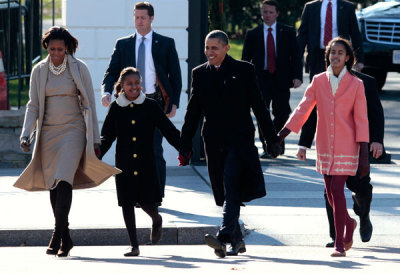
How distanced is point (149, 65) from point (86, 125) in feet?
6.51

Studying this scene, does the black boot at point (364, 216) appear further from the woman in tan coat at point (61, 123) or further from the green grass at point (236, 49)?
the green grass at point (236, 49)

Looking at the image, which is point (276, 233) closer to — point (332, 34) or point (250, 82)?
point (250, 82)

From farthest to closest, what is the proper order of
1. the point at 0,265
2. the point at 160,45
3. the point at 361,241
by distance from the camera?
1. the point at 160,45
2. the point at 361,241
3. the point at 0,265

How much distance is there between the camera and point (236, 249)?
26.7 ft

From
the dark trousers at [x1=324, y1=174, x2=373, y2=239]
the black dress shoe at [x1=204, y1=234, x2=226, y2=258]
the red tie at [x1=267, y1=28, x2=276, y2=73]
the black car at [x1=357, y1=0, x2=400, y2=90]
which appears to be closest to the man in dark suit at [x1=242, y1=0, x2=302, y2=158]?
the red tie at [x1=267, y1=28, x2=276, y2=73]

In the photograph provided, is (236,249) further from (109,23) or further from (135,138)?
(109,23)

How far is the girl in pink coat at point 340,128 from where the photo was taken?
806 centimetres

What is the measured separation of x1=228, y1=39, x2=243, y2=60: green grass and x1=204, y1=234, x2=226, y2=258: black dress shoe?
2251 cm

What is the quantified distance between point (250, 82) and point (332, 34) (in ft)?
16.7

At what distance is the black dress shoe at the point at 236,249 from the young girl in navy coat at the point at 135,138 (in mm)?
685

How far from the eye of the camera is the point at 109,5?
41.7 feet

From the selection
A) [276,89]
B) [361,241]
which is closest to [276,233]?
[361,241]

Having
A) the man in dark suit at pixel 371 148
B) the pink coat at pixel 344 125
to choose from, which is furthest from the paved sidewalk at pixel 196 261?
the pink coat at pixel 344 125

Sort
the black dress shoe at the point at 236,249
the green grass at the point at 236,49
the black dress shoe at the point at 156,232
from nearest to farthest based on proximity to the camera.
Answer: the black dress shoe at the point at 236,249, the black dress shoe at the point at 156,232, the green grass at the point at 236,49
